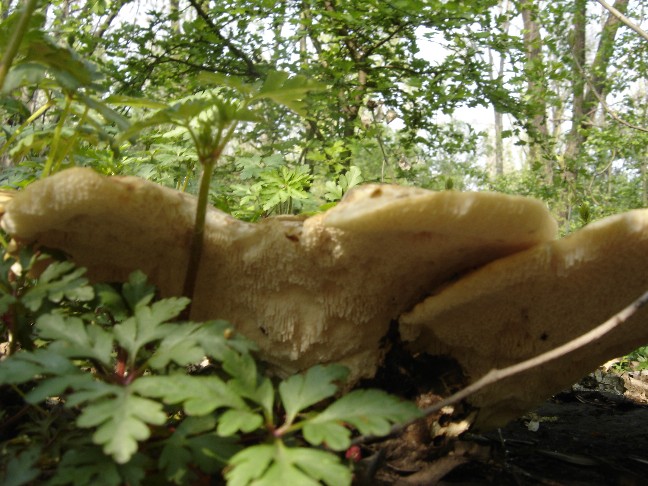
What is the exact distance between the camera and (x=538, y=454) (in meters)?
1.97

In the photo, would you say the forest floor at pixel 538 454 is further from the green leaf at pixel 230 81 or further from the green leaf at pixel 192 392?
the green leaf at pixel 230 81

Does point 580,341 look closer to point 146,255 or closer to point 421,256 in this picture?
point 421,256

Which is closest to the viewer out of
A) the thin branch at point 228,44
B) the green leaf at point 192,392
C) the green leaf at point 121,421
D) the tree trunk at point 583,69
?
the green leaf at point 121,421

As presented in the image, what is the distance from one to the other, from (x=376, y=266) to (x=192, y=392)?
2.05ft

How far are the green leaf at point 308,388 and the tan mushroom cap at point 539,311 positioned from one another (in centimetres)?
41

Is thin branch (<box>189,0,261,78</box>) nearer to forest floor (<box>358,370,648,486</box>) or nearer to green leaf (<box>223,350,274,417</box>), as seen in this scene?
forest floor (<box>358,370,648,486</box>)

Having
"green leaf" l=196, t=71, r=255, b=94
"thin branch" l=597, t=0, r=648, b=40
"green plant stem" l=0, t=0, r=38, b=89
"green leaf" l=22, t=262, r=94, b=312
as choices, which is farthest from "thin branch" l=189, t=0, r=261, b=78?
"green leaf" l=22, t=262, r=94, b=312

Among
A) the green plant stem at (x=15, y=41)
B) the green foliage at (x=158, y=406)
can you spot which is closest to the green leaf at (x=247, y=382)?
the green foliage at (x=158, y=406)

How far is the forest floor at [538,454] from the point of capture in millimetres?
1614

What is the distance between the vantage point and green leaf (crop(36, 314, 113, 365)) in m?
1.16

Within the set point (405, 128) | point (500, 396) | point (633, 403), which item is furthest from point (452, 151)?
Result: point (500, 396)

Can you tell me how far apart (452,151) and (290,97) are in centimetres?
604

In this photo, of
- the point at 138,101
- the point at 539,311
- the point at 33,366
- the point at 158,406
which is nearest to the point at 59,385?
the point at 33,366

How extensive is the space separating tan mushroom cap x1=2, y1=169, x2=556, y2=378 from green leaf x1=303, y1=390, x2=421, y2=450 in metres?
0.39
